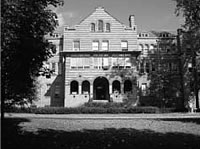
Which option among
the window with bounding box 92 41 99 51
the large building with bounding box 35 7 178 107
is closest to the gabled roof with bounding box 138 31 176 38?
the large building with bounding box 35 7 178 107

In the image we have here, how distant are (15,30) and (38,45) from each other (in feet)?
4.88

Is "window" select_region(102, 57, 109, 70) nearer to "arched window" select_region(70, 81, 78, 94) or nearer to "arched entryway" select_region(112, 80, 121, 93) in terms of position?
"arched entryway" select_region(112, 80, 121, 93)

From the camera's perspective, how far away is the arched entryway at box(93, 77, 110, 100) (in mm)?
38125

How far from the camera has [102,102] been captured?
1331 inches

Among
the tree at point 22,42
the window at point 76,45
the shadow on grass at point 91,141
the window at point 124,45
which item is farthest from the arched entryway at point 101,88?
the tree at point 22,42

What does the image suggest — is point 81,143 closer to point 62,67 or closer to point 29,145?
point 29,145

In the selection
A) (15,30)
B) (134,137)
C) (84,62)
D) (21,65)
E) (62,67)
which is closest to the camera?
(15,30)

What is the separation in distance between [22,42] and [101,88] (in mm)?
30165

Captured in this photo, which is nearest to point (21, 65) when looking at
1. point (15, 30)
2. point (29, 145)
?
point (15, 30)

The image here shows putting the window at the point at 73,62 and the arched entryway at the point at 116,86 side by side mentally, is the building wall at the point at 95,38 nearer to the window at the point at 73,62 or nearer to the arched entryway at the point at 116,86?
the window at the point at 73,62

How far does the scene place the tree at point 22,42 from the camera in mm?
7406

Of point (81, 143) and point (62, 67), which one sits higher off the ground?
point (62, 67)

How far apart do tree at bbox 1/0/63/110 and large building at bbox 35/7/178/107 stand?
83.4ft

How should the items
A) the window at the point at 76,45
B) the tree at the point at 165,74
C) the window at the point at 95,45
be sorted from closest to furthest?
the window at the point at 76,45 < the tree at the point at 165,74 < the window at the point at 95,45
